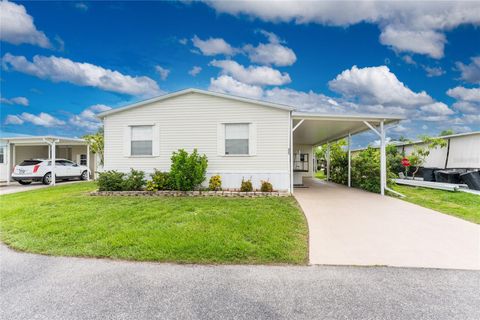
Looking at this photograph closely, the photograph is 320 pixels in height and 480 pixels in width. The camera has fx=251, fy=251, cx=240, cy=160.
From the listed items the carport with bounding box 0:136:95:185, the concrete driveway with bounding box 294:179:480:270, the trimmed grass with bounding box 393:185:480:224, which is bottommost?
the concrete driveway with bounding box 294:179:480:270

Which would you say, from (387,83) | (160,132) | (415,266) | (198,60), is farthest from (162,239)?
(387,83)

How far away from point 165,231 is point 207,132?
5.72 metres

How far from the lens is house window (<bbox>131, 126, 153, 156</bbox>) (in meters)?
10.4

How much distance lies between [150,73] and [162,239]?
1413 cm

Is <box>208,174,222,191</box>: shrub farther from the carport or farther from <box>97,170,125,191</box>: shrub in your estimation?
the carport

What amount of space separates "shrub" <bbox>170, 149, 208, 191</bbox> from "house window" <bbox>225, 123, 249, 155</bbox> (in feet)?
4.29

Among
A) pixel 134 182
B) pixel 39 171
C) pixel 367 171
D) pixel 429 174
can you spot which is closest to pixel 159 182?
pixel 134 182

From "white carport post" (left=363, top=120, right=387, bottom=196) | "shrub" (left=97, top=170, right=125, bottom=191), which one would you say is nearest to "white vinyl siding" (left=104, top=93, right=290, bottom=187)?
"shrub" (left=97, top=170, right=125, bottom=191)

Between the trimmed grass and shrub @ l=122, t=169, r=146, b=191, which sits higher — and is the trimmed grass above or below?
below

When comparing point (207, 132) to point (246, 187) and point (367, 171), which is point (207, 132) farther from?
point (367, 171)

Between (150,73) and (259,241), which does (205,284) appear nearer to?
(259,241)

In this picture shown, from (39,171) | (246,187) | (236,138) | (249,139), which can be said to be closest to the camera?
(246,187)

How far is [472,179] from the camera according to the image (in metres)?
11.1

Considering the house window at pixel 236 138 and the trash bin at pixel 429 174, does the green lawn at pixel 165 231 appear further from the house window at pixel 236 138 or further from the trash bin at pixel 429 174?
the trash bin at pixel 429 174
